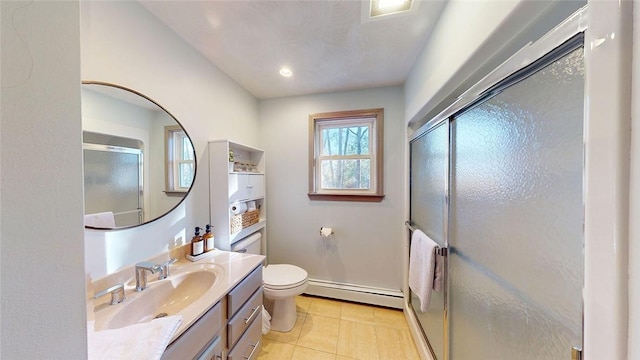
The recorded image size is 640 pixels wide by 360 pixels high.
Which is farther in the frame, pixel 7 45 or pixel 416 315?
pixel 416 315

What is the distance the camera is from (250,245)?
1.90 meters

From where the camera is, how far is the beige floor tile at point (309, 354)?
1468mm

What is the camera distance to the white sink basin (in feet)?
2.91

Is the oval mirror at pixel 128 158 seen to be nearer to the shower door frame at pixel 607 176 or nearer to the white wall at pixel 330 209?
the white wall at pixel 330 209

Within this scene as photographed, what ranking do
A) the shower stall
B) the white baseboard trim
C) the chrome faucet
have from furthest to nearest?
1. the white baseboard trim
2. the chrome faucet
3. the shower stall

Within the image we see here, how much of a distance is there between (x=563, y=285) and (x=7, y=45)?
4.20ft

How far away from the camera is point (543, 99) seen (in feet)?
2.10

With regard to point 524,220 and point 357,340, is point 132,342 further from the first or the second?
point 357,340

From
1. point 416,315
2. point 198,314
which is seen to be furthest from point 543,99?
point 416,315

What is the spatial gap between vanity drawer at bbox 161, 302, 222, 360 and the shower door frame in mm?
1074

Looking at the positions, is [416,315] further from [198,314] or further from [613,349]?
[613,349]

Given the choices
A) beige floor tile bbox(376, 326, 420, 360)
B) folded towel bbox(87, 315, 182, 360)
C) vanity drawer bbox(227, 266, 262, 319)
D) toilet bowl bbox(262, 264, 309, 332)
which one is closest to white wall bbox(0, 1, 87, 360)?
folded towel bbox(87, 315, 182, 360)

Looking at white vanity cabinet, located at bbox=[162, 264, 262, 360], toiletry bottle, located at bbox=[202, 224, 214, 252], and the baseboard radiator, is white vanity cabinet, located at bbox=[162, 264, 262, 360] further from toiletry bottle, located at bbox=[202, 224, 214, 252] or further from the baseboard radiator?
Result: the baseboard radiator

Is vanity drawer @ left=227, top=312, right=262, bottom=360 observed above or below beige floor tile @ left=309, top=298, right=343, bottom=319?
above
